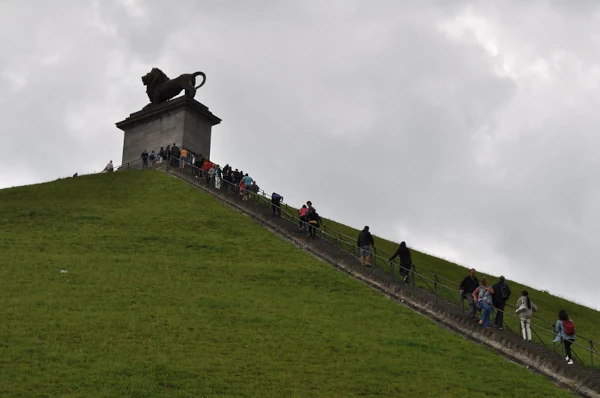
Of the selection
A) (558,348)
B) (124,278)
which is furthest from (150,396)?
(558,348)

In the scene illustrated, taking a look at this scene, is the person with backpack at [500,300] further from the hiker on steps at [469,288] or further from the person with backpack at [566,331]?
the person with backpack at [566,331]

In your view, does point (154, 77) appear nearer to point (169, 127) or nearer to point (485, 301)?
point (169, 127)

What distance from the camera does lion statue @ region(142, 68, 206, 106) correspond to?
4922 centimetres

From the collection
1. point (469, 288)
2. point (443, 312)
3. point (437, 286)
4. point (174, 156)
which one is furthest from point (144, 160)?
point (469, 288)

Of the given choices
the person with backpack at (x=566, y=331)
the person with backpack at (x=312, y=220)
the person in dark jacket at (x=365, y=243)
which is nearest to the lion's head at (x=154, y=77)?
the person with backpack at (x=312, y=220)

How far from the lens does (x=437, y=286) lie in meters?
26.9

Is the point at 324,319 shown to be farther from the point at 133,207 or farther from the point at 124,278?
the point at 133,207

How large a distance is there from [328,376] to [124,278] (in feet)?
31.4

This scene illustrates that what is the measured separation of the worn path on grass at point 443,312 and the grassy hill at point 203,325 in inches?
21.5

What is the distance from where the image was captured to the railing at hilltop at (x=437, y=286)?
2173 cm

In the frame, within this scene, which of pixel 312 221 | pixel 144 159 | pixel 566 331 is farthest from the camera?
pixel 144 159

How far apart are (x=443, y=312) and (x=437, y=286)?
12.2 feet

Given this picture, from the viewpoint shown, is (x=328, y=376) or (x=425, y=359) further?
(x=425, y=359)

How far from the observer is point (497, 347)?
817 inches
